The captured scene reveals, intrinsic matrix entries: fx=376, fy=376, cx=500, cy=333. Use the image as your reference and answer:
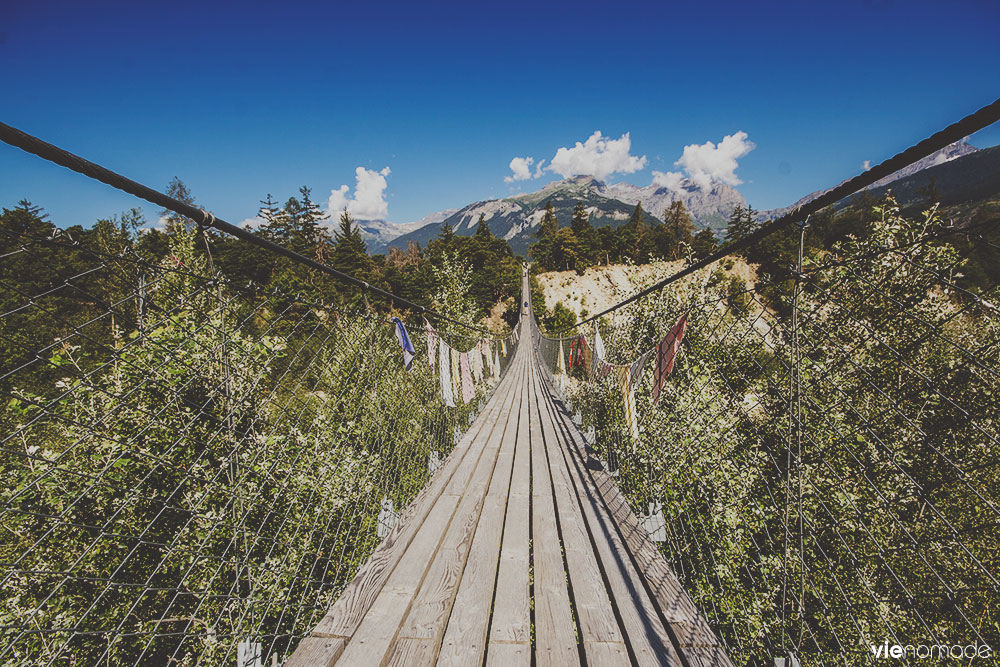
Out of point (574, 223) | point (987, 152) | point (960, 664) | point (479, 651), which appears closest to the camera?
point (479, 651)

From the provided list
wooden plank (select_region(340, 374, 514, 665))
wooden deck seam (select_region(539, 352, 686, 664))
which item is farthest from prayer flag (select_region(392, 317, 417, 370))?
wooden deck seam (select_region(539, 352, 686, 664))

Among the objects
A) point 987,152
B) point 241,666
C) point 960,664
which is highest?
point 987,152

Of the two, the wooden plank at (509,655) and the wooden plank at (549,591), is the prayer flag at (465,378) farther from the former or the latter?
the wooden plank at (509,655)

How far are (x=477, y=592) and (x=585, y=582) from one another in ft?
2.10

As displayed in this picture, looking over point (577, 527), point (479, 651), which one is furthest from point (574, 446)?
point (479, 651)

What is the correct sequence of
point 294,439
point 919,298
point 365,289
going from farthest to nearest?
point 294,439
point 919,298
point 365,289

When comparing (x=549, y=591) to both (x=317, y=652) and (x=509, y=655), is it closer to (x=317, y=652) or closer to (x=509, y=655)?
(x=509, y=655)

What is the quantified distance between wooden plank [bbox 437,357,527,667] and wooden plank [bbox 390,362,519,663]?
0.04 meters

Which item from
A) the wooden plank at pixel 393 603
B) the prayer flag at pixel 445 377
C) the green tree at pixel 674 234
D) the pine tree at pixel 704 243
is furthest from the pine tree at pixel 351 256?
the pine tree at pixel 704 243

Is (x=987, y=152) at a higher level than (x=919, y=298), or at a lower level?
higher

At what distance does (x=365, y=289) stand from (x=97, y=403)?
722 cm

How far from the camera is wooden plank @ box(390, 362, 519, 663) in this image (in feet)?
6.41

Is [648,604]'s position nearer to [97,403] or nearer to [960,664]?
[960,664]

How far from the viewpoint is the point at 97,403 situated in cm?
641
